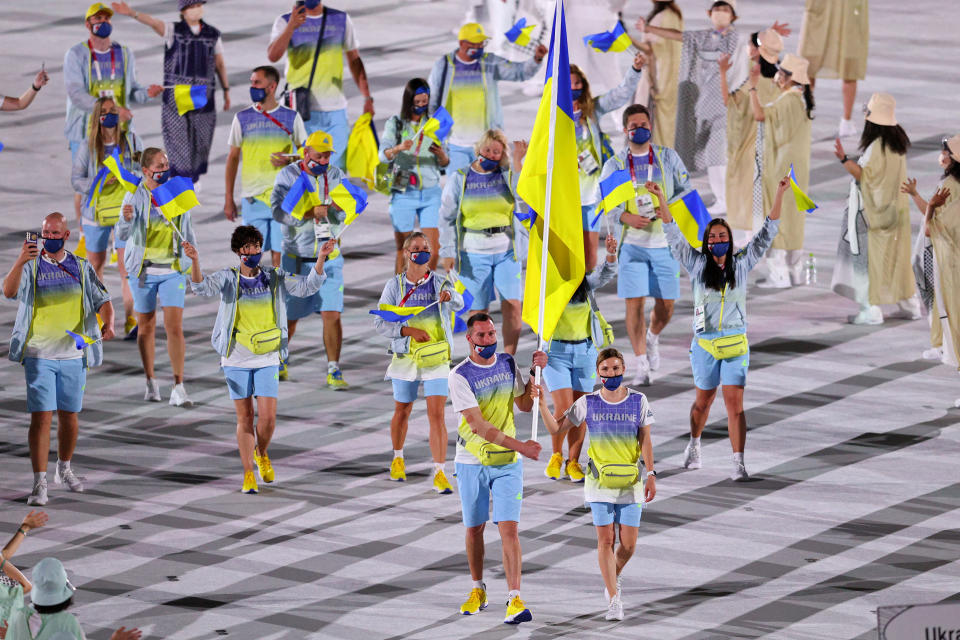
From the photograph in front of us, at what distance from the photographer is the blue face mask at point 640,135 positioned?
15.9 metres

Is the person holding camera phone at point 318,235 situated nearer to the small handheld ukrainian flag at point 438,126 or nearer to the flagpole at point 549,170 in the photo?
the small handheld ukrainian flag at point 438,126

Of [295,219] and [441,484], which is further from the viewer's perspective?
[295,219]

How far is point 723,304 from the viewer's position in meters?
14.6

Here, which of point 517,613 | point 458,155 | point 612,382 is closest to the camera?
point 517,613

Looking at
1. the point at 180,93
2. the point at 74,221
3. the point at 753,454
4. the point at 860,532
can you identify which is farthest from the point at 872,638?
the point at 74,221

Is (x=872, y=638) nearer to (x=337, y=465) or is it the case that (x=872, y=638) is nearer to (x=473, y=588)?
(x=473, y=588)

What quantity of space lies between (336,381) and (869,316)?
5.20 meters

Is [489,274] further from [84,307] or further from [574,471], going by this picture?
[84,307]

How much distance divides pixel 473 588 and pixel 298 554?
144 centimetres

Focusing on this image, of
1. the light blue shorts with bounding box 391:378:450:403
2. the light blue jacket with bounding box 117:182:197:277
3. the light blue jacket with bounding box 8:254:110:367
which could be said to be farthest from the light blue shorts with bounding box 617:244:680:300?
the light blue jacket with bounding box 8:254:110:367

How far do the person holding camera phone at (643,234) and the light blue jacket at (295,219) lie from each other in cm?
223

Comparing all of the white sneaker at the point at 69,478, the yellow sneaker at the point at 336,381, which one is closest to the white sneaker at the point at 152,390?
the yellow sneaker at the point at 336,381

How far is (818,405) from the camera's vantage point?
53.9 ft

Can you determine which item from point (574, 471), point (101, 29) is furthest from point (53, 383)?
point (101, 29)
